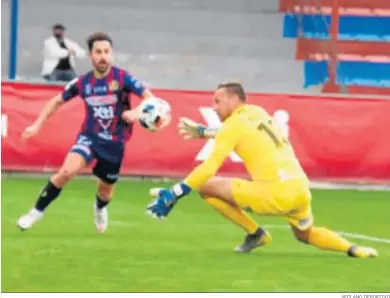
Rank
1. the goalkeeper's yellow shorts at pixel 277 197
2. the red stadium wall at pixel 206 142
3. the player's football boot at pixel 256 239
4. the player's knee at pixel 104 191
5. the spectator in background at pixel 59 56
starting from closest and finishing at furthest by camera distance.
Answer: the goalkeeper's yellow shorts at pixel 277 197 → the player's football boot at pixel 256 239 → the player's knee at pixel 104 191 → the red stadium wall at pixel 206 142 → the spectator in background at pixel 59 56

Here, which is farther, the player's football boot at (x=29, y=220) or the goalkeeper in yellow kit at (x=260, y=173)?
the player's football boot at (x=29, y=220)

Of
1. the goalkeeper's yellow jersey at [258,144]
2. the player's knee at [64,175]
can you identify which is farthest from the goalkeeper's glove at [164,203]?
the player's knee at [64,175]

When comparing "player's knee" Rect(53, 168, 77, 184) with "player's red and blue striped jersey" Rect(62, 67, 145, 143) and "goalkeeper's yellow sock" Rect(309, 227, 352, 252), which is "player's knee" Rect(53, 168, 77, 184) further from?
"goalkeeper's yellow sock" Rect(309, 227, 352, 252)

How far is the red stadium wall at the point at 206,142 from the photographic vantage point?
1911 cm

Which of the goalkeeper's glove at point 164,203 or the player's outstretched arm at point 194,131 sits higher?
the player's outstretched arm at point 194,131

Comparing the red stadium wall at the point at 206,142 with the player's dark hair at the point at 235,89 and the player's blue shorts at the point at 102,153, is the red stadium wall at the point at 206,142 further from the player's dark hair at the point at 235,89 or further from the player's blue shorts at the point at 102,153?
the player's dark hair at the point at 235,89

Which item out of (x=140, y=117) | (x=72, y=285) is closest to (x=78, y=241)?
(x=140, y=117)

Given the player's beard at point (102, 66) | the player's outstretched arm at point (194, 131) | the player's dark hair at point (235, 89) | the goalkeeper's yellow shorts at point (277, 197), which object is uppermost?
the player's dark hair at point (235, 89)

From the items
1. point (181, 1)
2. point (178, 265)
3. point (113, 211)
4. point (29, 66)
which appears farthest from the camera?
point (181, 1)

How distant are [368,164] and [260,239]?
26.2ft

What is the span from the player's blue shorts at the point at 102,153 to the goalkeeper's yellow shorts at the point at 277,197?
1.75 metres

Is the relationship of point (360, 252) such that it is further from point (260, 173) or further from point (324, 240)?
point (260, 173)

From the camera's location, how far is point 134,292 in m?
9.41
